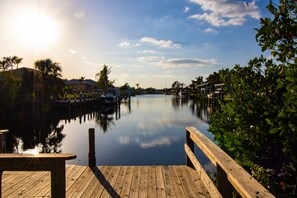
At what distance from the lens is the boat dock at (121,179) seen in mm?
3229

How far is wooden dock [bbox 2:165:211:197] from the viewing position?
202 inches

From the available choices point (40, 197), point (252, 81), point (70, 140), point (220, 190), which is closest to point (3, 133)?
point (40, 197)

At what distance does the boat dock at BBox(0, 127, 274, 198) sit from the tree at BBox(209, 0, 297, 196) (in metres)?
0.73

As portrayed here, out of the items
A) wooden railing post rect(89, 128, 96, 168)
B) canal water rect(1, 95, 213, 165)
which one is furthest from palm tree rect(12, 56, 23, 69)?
wooden railing post rect(89, 128, 96, 168)

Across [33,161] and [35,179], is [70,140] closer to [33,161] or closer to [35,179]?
[35,179]

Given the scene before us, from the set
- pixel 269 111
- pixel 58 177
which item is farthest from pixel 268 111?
pixel 58 177

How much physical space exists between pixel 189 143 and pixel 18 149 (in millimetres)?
15551

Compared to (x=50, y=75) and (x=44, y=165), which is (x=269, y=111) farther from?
(x=50, y=75)

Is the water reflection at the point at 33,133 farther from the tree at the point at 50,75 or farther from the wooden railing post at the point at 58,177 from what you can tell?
the wooden railing post at the point at 58,177

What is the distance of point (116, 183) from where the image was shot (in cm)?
576

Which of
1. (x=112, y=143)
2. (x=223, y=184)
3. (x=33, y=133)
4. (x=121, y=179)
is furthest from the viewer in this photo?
(x=33, y=133)

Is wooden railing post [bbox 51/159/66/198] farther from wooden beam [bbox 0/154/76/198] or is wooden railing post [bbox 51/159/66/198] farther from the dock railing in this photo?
the dock railing

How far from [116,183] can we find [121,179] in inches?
11.5

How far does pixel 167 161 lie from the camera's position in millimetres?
14961
